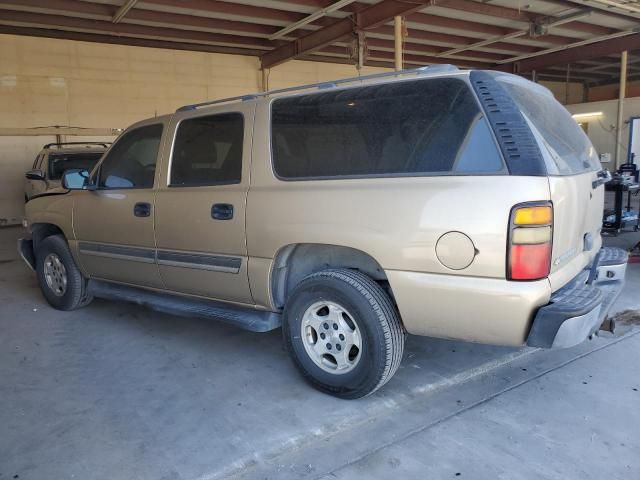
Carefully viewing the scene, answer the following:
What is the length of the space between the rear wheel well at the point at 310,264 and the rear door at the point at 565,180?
100 centimetres

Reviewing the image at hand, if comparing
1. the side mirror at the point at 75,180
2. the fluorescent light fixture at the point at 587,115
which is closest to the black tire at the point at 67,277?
the side mirror at the point at 75,180

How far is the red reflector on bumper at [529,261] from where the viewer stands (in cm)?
251

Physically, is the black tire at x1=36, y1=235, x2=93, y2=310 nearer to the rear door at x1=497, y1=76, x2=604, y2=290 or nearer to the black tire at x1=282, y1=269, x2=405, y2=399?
the black tire at x1=282, y1=269, x2=405, y2=399

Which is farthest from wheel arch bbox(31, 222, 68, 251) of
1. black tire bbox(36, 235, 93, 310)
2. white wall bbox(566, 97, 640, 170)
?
white wall bbox(566, 97, 640, 170)

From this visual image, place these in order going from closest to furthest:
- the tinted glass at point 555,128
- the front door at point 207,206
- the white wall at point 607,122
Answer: the tinted glass at point 555,128
the front door at point 207,206
the white wall at point 607,122

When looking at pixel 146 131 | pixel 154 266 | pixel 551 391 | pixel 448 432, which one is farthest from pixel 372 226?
pixel 146 131

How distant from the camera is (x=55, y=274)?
5.20 metres

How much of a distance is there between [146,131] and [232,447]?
2735 mm

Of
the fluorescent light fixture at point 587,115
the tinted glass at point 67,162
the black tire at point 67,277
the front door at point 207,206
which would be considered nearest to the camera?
the front door at point 207,206

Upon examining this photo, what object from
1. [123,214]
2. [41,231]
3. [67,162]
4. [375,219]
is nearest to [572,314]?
[375,219]

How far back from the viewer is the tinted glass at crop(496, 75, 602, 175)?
9.15ft

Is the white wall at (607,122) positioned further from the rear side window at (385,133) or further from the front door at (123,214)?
the front door at (123,214)

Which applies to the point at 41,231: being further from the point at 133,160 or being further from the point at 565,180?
the point at 565,180

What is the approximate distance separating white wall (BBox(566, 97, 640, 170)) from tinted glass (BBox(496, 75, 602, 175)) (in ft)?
56.8
